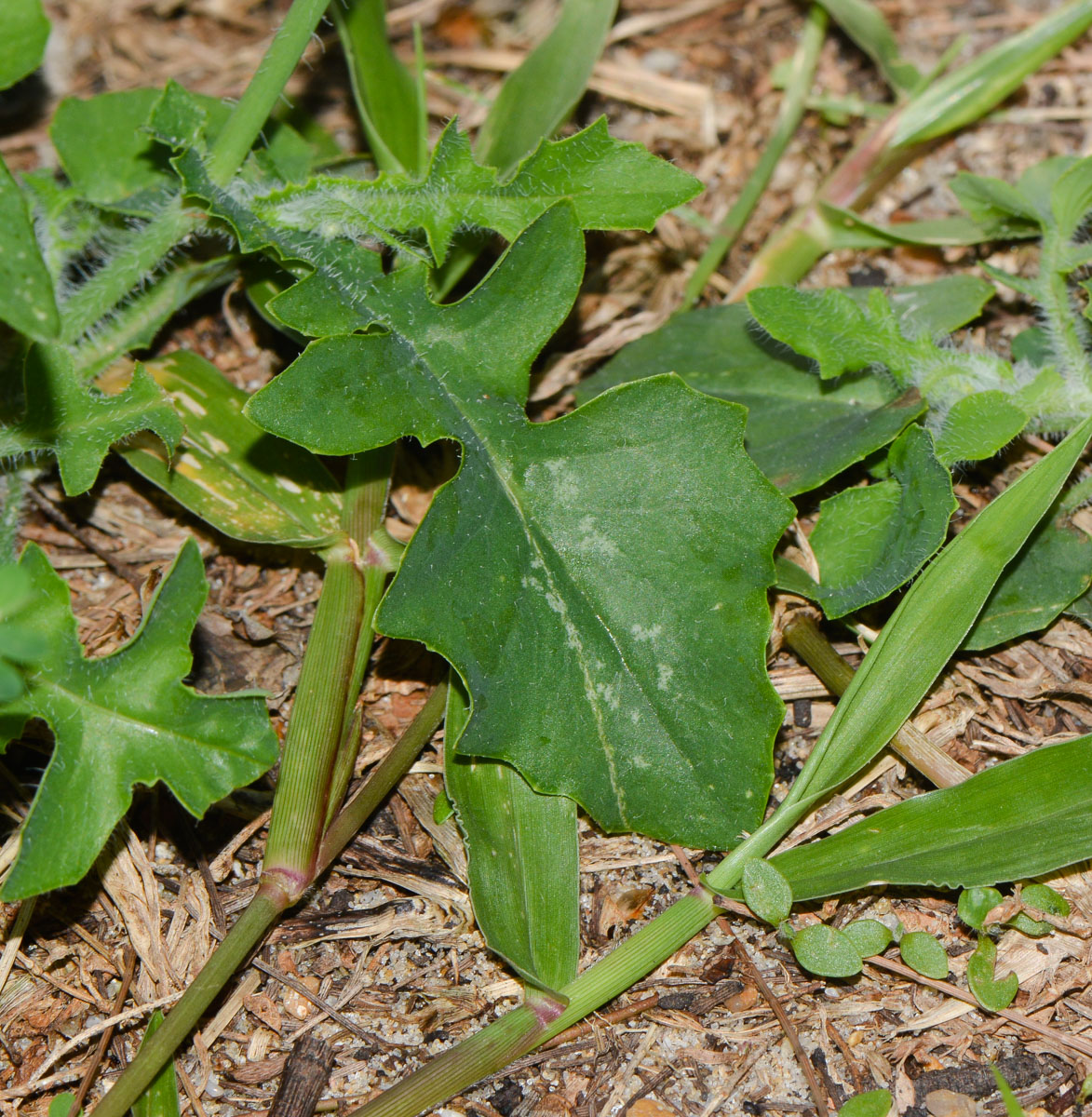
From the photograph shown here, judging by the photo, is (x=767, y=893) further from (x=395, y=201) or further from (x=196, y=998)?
(x=395, y=201)

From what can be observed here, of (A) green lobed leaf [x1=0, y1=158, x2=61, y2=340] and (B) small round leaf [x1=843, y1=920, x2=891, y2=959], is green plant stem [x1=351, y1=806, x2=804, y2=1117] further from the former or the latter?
(A) green lobed leaf [x1=0, y1=158, x2=61, y2=340]

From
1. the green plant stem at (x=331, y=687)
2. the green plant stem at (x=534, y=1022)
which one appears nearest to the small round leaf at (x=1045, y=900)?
the green plant stem at (x=534, y=1022)

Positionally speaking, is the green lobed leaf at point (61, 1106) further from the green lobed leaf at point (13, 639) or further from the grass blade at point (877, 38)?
the grass blade at point (877, 38)

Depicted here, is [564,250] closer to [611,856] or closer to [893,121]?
[611,856]

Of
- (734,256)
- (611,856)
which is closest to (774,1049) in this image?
(611,856)

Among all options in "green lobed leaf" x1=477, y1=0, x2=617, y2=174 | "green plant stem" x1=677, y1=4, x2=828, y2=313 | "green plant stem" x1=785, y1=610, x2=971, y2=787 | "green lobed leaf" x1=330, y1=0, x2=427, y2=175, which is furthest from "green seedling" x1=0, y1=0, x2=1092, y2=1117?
"green plant stem" x1=677, y1=4, x2=828, y2=313

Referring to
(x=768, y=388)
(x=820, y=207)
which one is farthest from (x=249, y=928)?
(x=820, y=207)
